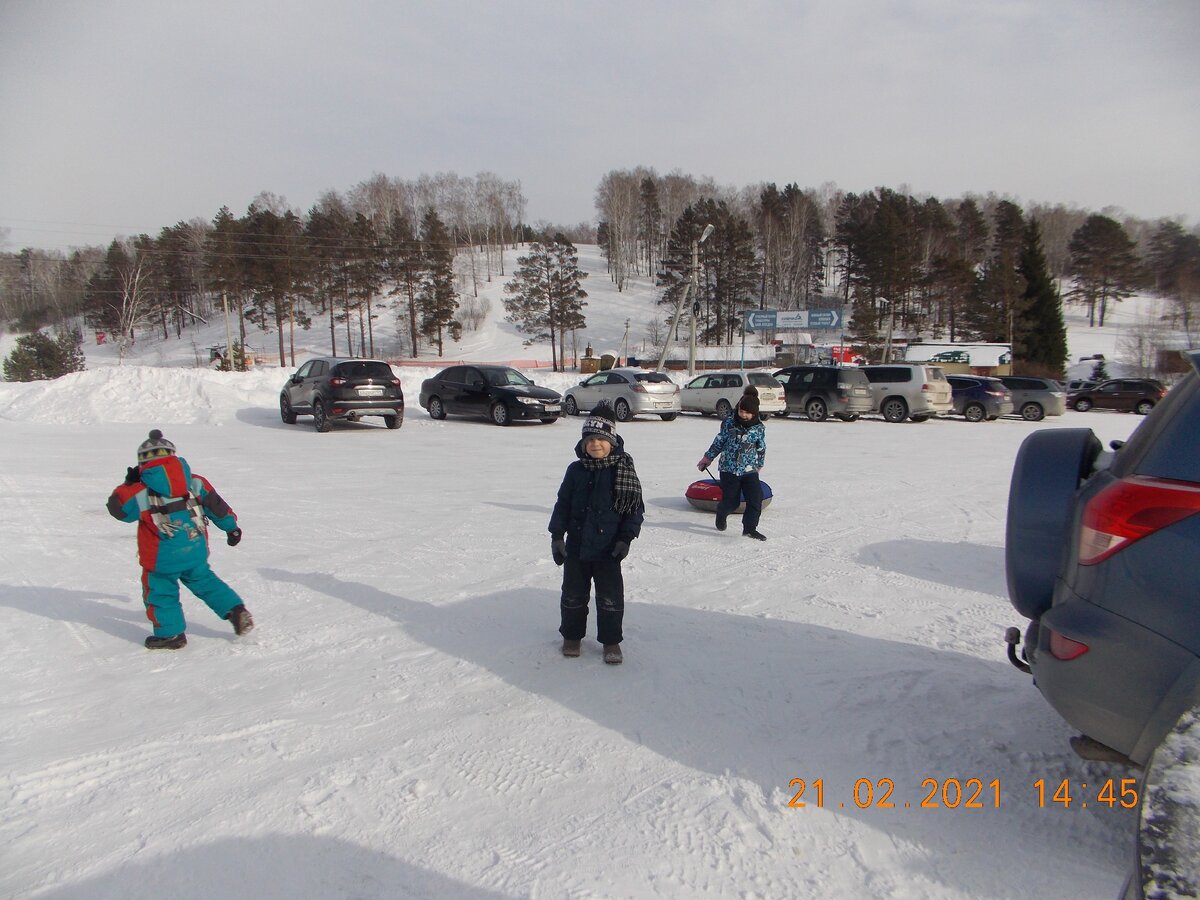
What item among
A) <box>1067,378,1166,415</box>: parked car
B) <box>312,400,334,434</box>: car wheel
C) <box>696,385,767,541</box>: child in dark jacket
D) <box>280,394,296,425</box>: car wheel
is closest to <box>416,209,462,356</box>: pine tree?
<box>280,394,296,425</box>: car wheel

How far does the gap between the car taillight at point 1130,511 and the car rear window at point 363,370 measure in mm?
17249

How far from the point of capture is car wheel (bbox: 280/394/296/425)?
19422 mm

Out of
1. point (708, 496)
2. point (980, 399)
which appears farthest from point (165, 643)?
point (980, 399)

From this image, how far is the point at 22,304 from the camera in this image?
67.1m

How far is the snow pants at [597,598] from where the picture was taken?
4.39 meters

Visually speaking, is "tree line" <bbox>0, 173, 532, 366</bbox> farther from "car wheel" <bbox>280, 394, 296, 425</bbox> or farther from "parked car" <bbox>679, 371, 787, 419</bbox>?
"parked car" <bbox>679, 371, 787, 419</bbox>

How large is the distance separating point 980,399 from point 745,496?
18.8 m

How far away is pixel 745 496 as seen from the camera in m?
7.58

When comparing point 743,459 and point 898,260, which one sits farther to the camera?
point 898,260

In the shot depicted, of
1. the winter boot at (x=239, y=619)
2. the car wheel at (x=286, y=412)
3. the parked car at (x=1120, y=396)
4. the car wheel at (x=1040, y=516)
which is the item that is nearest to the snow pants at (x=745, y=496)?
the car wheel at (x=1040, y=516)

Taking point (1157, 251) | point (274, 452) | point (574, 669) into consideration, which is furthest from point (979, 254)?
point (574, 669)

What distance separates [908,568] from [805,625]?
1967 millimetres

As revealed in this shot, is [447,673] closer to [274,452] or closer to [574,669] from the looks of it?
[574,669]

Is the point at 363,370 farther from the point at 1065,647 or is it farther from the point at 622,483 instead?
the point at 1065,647
